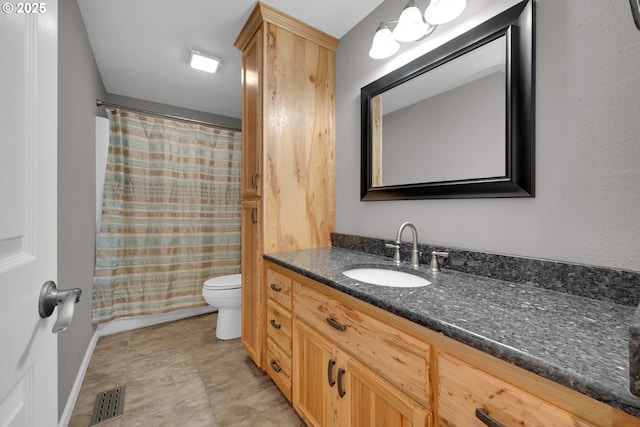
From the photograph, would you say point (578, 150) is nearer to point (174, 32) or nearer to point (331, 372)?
point (331, 372)

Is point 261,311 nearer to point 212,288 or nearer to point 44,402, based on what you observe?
point 212,288

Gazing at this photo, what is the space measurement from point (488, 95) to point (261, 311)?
1.65 metres

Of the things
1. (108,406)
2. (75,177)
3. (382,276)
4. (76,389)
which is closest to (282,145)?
(382,276)

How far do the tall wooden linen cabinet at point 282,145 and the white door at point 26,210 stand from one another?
1.09 meters

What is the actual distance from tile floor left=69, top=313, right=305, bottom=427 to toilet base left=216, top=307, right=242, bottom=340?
0.18 ft

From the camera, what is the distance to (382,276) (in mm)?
1295

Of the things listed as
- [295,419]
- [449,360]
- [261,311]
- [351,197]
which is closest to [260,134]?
[351,197]

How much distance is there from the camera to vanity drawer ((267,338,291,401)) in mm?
1355

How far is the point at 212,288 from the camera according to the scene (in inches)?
84.9

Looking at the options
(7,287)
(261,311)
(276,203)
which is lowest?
(261,311)

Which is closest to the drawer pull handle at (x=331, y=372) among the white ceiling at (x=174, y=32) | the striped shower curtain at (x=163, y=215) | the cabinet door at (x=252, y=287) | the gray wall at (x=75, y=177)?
the cabinet door at (x=252, y=287)

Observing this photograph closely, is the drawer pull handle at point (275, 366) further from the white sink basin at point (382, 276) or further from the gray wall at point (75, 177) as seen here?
the gray wall at point (75, 177)

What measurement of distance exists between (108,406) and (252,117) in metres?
1.93

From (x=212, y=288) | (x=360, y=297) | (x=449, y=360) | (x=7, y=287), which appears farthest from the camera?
(x=212, y=288)
